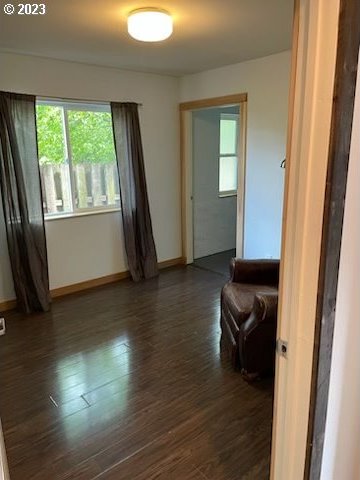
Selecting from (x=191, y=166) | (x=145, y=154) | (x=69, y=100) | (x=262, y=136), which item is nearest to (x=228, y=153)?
(x=191, y=166)

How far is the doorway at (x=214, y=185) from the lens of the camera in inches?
189

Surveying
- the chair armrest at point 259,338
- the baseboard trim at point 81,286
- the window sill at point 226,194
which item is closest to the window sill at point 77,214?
the baseboard trim at point 81,286

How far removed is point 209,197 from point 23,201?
263 cm

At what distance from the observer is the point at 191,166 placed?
4.63 m

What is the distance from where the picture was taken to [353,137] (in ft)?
3.25

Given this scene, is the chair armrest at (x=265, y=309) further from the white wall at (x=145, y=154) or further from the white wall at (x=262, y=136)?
the white wall at (x=145, y=154)

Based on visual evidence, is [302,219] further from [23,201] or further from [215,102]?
[215,102]

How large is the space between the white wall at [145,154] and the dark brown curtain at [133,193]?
154mm

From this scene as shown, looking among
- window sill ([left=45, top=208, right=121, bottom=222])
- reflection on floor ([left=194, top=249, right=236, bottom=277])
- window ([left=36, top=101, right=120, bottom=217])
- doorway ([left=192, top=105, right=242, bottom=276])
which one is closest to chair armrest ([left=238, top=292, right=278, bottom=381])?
reflection on floor ([left=194, top=249, right=236, bottom=277])

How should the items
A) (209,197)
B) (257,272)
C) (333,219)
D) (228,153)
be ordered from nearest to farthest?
(333,219)
(257,272)
(209,197)
(228,153)

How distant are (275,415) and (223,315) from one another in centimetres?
156

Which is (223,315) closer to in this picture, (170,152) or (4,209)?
(4,209)

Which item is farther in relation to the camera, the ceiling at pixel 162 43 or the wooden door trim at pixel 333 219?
the ceiling at pixel 162 43

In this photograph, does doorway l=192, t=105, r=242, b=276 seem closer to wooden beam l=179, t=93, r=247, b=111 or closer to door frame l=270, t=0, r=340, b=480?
wooden beam l=179, t=93, r=247, b=111
